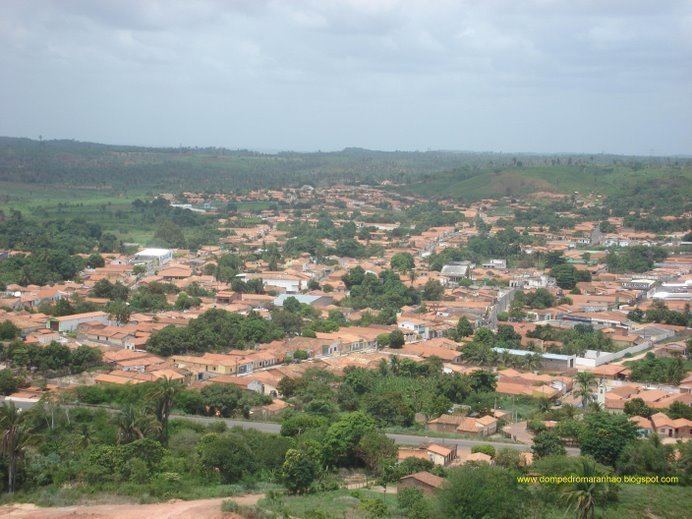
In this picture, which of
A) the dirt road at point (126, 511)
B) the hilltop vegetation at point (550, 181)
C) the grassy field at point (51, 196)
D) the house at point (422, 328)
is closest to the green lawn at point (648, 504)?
the dirt road at point (126, 511)

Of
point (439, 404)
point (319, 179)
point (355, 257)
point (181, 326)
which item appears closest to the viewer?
point (439, 404)

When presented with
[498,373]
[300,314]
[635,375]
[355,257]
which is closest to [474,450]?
[498,373]

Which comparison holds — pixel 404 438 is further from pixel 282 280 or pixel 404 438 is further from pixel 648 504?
pixel 282 280

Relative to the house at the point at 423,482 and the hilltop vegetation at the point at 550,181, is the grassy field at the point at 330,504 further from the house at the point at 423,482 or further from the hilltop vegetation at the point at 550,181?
the hilltop vegetation at the point at 550,181

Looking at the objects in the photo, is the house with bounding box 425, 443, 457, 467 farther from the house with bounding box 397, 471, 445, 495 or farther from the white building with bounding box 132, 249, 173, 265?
the white building with bounding box 132, 249, 173, 265

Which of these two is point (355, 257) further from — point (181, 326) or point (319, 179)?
point (319, 179)

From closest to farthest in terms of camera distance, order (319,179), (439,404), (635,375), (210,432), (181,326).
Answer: (210,432), (439,404), (635,375), (181,326), (319,179)
